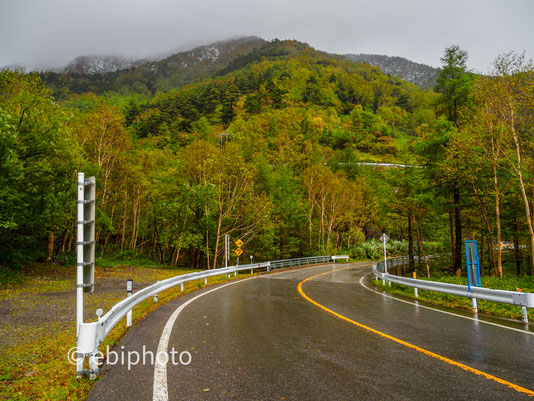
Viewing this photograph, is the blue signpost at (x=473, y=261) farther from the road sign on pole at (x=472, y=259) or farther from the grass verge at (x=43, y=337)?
the grass verge at (x=43, y=337)

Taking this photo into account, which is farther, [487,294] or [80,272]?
[487,294]

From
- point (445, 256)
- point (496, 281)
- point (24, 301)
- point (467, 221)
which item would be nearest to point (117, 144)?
point (24, 301)

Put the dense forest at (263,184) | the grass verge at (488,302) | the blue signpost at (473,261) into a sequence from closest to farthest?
the grass verge at (488,302), the blue signpost at (473,261), the dense forest at (263,184)

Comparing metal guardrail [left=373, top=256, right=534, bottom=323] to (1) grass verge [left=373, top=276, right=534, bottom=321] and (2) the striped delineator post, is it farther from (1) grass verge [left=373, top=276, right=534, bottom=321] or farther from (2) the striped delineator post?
(2) the striped delineator post

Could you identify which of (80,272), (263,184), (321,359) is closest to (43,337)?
(80,272)

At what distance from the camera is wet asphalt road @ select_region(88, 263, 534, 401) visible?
11.4ft

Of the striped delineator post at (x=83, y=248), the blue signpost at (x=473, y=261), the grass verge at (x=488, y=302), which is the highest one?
the striped delineator post at (x=83, y=248)

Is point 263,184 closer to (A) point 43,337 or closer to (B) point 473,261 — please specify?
(B) point 473,261

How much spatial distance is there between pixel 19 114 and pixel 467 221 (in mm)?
35913

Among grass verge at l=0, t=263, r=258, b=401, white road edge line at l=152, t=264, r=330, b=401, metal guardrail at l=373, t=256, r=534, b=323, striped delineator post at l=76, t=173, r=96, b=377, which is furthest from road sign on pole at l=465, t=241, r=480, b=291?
striped delineator post at l=76, t=173, r=96, b=377

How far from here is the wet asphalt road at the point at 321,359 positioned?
11.4 ft

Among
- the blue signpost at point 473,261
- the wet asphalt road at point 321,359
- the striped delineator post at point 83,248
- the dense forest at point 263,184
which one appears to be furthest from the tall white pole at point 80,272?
the dense forest at point 263,184

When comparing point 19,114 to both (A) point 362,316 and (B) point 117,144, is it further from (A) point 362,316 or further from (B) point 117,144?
(A) point 362,316

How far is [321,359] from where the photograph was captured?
180 inches
